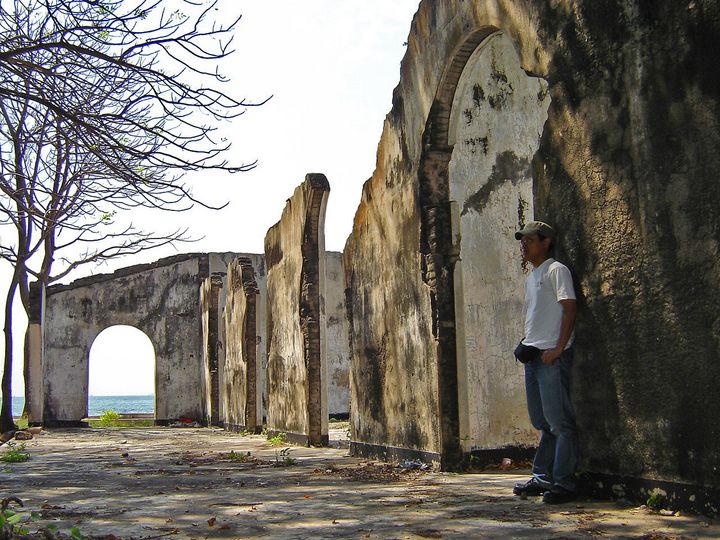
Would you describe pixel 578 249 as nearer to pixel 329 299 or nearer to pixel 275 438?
pixel 275 438

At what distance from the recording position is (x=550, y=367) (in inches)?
174

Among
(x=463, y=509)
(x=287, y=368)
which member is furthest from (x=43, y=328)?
(x=463, y=509)

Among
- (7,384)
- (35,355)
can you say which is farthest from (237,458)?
(35,355)

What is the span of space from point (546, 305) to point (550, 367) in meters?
0.34

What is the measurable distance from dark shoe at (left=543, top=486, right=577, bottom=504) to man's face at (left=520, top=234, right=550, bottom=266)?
1.22 metres

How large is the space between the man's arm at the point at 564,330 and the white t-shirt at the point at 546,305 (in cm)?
6

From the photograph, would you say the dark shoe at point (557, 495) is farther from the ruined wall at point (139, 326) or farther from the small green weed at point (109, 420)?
the small green weed at point (109, 420)

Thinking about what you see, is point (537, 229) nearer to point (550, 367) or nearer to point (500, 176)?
point (550, 367)

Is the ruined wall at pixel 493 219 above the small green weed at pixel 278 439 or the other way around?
above

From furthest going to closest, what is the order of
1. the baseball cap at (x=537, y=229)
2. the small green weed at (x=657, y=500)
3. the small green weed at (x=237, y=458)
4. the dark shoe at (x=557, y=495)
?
the small green weed at (x=237, y=458)
the baseball cap at (x=537, y=229)
the dark shoe at (x=557, y=495)
the small green weed at (x=657, y=500)

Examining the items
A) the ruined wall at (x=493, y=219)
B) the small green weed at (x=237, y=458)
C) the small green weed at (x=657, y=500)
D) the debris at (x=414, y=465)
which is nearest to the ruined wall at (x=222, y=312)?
the small green weed at (x=237, y=458)

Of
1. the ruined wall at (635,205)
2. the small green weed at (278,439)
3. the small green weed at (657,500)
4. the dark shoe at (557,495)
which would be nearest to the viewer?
the ruined wall at (635,205)

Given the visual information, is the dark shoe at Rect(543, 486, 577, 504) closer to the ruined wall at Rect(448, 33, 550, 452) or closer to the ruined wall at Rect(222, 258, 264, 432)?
the ruined wall at Rect(448, 33, 550, 452)

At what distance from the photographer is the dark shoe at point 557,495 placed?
427 cm
